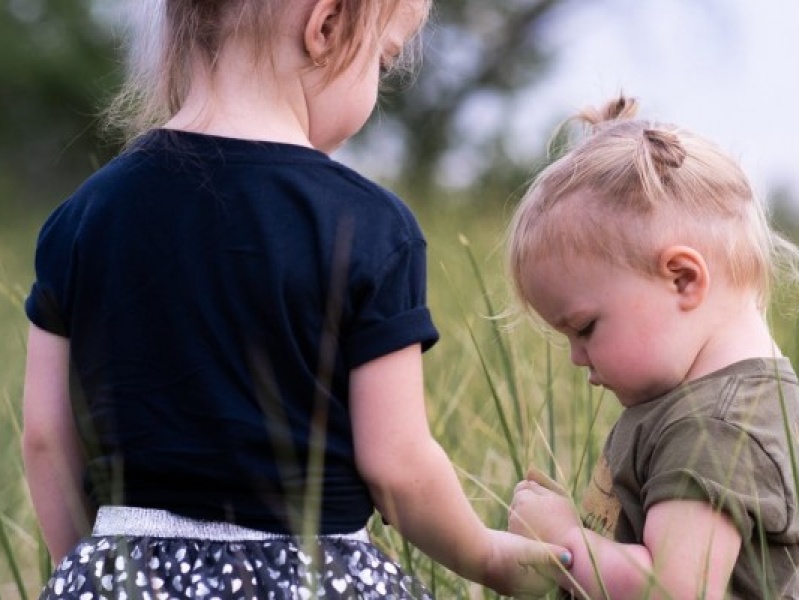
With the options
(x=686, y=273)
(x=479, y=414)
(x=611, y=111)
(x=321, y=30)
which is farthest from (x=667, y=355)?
(x=479, y=414)

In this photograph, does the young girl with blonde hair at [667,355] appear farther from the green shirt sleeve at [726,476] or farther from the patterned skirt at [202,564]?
the patterned skirt at [202,564]

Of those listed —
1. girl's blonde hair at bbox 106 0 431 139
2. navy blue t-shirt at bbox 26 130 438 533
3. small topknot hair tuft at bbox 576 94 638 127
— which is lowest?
navy blue t-shirt at bbox 26 130 438 533

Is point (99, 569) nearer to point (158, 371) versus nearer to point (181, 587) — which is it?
point (181, 587)

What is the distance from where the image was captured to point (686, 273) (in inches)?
64.1

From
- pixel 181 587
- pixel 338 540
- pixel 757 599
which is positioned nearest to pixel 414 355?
pixel 338 540

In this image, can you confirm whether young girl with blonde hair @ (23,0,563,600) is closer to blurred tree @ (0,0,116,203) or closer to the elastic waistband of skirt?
the elastic waistband of skirt

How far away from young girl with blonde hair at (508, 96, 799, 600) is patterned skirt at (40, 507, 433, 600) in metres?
0.19

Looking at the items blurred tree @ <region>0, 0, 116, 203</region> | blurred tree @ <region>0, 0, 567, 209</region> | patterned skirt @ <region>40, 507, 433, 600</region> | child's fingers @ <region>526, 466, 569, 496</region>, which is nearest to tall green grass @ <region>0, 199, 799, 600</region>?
child's fingers @ <region>526, 466, 569, 496</region>

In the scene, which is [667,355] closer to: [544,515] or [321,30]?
[544,515]

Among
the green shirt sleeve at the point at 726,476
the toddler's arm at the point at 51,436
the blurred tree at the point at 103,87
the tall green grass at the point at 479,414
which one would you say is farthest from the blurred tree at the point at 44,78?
the green shirt sleeve at the point at 726,476

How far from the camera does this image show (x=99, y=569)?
149 cm

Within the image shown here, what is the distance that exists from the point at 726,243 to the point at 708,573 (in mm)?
360

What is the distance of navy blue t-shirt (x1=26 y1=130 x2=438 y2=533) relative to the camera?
146cm

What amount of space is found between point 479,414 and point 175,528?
3.91ft
